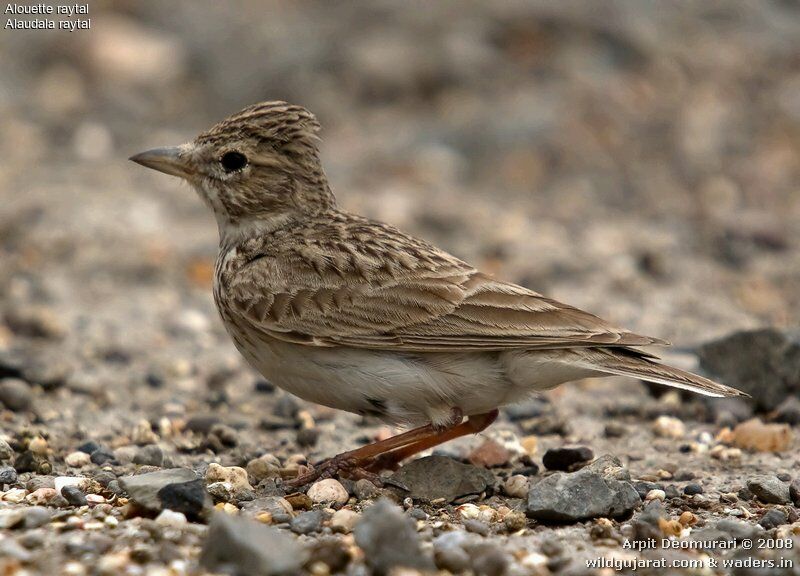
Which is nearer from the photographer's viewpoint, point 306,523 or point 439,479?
point 306,523

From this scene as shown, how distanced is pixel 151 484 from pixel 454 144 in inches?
322

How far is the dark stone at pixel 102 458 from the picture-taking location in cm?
618

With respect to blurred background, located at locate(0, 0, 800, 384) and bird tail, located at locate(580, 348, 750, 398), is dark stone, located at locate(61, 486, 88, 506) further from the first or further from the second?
blurred background, located at locate(0, 0, 800, 384)

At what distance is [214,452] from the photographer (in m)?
6.63

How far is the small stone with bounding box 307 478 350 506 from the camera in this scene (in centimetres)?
554

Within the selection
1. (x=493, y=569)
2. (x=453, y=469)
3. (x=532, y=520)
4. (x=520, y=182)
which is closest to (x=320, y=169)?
(x=453, y=469)

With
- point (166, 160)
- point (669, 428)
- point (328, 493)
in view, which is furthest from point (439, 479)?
point (166, 160)

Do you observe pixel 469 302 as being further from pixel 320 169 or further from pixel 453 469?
pixel 320 169

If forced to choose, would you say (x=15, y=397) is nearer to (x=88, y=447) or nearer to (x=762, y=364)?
(x=88, y=447)

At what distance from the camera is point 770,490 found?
18.5 ft

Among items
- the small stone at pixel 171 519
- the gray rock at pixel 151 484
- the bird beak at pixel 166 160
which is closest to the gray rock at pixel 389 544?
Answer: the small stone at pixel 171 519

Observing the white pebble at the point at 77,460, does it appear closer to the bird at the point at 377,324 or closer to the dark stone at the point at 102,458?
the dark stone at the point at 102,458

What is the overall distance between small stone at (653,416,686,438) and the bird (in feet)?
4.16

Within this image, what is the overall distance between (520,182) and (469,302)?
6.35 meters
